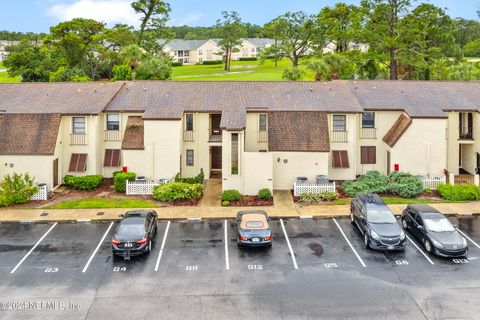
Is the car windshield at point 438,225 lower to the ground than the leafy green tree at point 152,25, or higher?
lower

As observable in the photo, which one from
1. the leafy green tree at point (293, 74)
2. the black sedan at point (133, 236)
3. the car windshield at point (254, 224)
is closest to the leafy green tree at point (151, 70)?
the leafy green tree at point (293, 74)

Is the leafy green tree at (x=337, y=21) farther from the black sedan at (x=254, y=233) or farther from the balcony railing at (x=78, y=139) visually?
the black sedan at (x=254, y=233)

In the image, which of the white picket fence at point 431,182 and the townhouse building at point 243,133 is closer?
the townhouse building at point 243,133

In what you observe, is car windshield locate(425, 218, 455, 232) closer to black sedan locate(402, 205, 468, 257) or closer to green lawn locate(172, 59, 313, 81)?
black sedan locate(402, 205, 468, 257)

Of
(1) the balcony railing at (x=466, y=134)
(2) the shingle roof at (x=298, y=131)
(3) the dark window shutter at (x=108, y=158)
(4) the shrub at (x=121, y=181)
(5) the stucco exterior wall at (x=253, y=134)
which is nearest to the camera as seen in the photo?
(4) the shrub at (x=121, y=181)

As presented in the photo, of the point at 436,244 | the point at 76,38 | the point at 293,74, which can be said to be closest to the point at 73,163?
the point at 436,244
